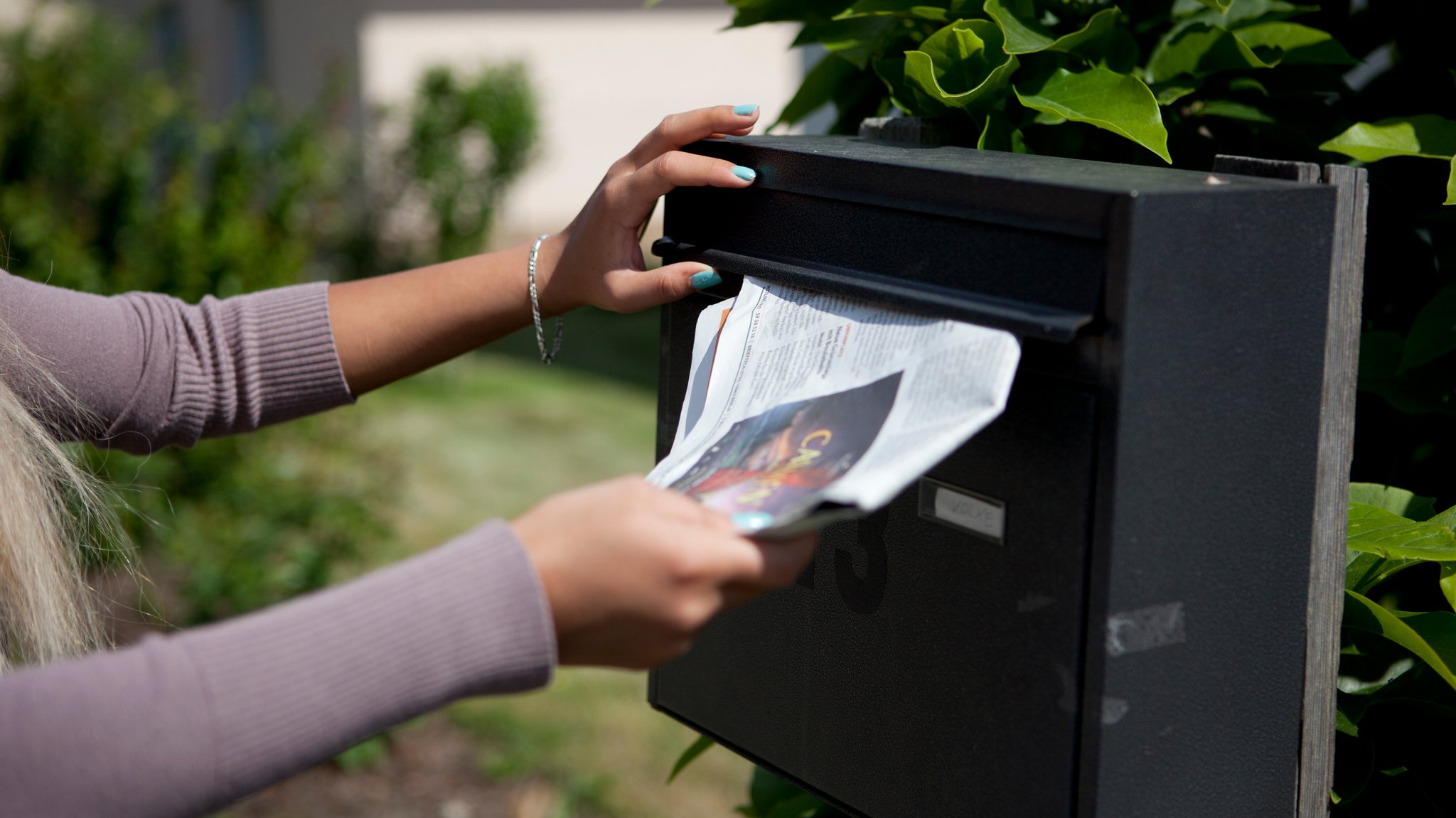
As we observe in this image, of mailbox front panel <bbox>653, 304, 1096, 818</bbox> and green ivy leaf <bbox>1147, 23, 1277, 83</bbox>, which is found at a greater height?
green ivy leaf <bbox>1147, 23, 1277, 83</bbox>

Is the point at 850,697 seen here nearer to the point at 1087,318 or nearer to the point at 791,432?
the point at 791,432

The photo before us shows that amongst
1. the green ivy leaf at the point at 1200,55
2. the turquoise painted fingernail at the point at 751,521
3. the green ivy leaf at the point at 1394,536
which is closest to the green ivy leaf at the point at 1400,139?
the green ivy leaf at the point at 1200,55

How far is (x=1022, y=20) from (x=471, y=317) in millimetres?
742

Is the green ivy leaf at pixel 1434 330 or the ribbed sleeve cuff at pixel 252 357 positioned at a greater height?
the green ivy leaf at pixel 1434 330

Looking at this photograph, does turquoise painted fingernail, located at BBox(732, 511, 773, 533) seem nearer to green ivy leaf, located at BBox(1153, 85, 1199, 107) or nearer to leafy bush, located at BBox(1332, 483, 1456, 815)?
leafy bush, located at BBox(1332, 483, 1456, 815)

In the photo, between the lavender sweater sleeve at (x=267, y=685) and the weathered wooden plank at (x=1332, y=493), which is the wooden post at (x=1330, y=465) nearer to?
the weathered wooden plank at (x=1332, y=493)

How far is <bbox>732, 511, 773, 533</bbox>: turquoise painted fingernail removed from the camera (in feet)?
2.86

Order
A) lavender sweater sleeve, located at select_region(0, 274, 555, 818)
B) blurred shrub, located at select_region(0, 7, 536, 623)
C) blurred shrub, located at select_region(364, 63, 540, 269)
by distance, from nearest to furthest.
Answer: lavender sweater sleeve, located at select_region(0, 274, 555, 818) → blurred shrub, located at select_region(0, 7, 536, 623) → blurred shrub, located at select_region(364, 63, 540, 269)

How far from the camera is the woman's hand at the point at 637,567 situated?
34.3 inches

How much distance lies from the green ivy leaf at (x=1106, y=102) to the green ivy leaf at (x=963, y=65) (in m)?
0.04

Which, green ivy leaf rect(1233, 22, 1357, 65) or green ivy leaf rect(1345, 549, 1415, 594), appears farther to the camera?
green ivy leaf rect(1233, 22, 1357, 65)

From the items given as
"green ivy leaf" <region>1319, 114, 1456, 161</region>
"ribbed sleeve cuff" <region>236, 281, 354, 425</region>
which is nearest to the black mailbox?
"green ivy leaf" <region>1319, 114, 1456, 161</region>

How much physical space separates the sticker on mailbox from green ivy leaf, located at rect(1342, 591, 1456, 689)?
35 cm

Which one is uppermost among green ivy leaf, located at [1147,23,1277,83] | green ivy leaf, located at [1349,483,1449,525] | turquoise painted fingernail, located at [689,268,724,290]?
green ivy leaf, located at [1147,23,1277,83]
